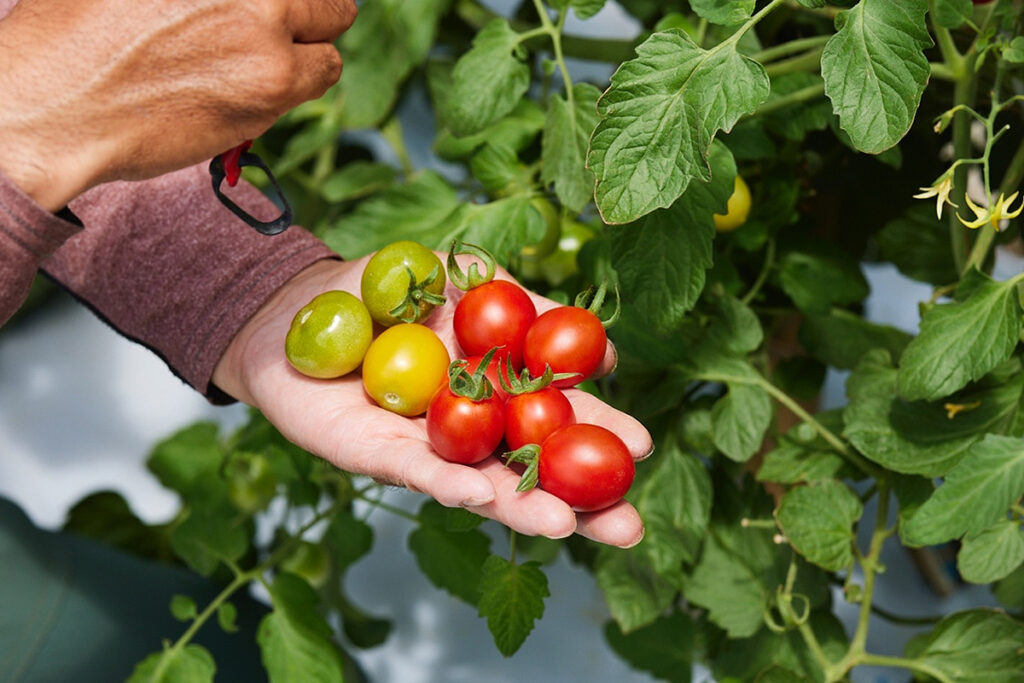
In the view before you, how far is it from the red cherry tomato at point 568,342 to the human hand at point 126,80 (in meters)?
0.22

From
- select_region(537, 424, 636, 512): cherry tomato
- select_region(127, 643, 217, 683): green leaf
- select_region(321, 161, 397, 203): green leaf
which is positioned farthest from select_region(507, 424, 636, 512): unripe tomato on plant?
select_region(321, 161, 397, 203): green leaf

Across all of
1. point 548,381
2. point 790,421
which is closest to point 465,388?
point 548,381

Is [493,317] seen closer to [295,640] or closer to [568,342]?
[568,342]

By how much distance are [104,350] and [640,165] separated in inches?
48.5

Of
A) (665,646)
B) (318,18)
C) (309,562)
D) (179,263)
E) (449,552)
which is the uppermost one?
(318,18)

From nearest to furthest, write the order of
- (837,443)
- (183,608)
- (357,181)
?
1. (837,443)
2. (183,608)
3. (357,181)

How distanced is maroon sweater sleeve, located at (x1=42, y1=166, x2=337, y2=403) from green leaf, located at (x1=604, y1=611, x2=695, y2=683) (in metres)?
0.47

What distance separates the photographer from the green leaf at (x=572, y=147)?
2.24 ft

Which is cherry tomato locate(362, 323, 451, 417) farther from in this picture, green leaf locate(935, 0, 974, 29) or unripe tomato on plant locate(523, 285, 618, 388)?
green leaf locate(935, 0, 974, 29)

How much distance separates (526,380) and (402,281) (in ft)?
0.39

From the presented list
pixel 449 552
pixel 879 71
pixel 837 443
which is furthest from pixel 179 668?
pixel 879 71

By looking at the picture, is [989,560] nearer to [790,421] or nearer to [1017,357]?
[1017,357]

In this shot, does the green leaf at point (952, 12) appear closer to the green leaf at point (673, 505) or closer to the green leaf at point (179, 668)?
the green leaf at point (673, 505)

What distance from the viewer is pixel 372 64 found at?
3.45ft
